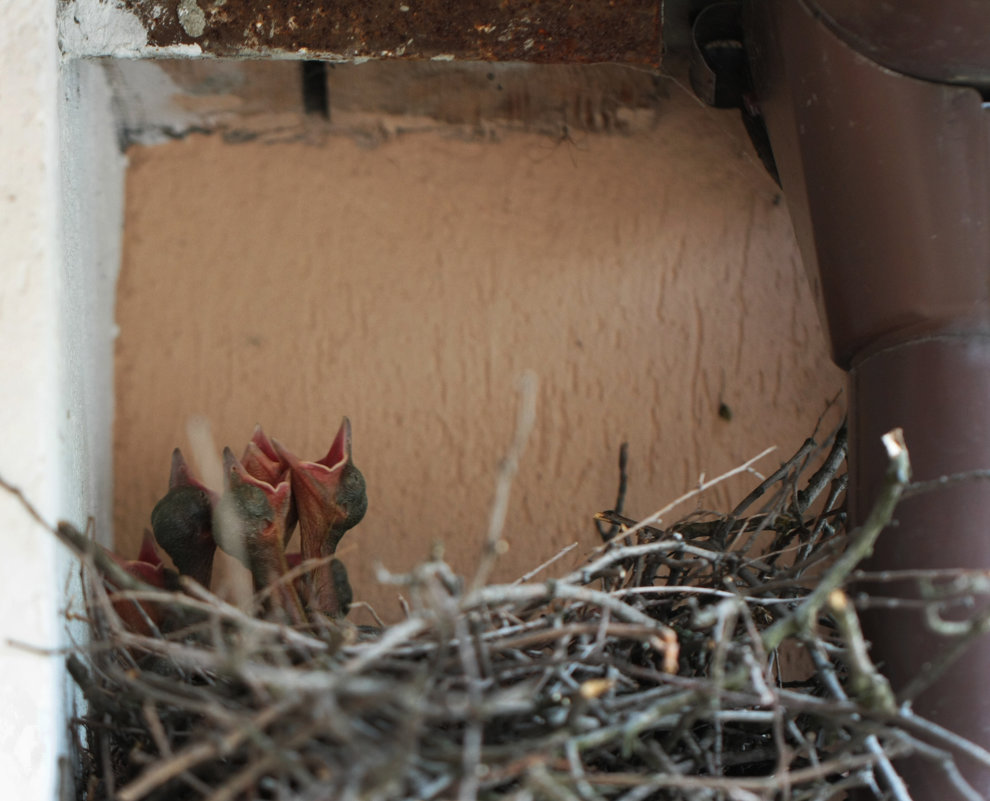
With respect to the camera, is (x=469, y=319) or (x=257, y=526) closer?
(x=257, y=526)

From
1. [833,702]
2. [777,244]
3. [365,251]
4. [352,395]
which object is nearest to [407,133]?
[365,251]

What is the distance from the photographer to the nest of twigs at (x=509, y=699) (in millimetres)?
565

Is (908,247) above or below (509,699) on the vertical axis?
above

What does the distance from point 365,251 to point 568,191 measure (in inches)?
9.5

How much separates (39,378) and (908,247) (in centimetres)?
67

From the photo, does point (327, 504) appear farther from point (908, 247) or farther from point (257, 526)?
point (908, 247)

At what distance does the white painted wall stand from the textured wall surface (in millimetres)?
186

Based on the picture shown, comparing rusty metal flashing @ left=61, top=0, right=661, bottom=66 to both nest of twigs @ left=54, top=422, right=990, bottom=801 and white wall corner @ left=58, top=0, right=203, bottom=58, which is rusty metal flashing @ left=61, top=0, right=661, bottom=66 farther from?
nest of twigs @ left=54, top=422, right=990, bottom=801

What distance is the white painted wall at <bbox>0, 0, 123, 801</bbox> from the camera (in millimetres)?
736

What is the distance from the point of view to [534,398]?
3.88 feet

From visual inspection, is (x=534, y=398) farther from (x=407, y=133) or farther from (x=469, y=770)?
(x=469, y=770)

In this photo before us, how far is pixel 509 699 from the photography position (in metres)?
0.55

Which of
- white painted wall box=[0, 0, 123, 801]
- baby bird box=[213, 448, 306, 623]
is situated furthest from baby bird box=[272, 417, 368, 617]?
white painted wall box=[0, 0, 123, 801]

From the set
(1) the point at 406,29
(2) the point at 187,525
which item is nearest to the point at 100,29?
(1) the point at 406,29
